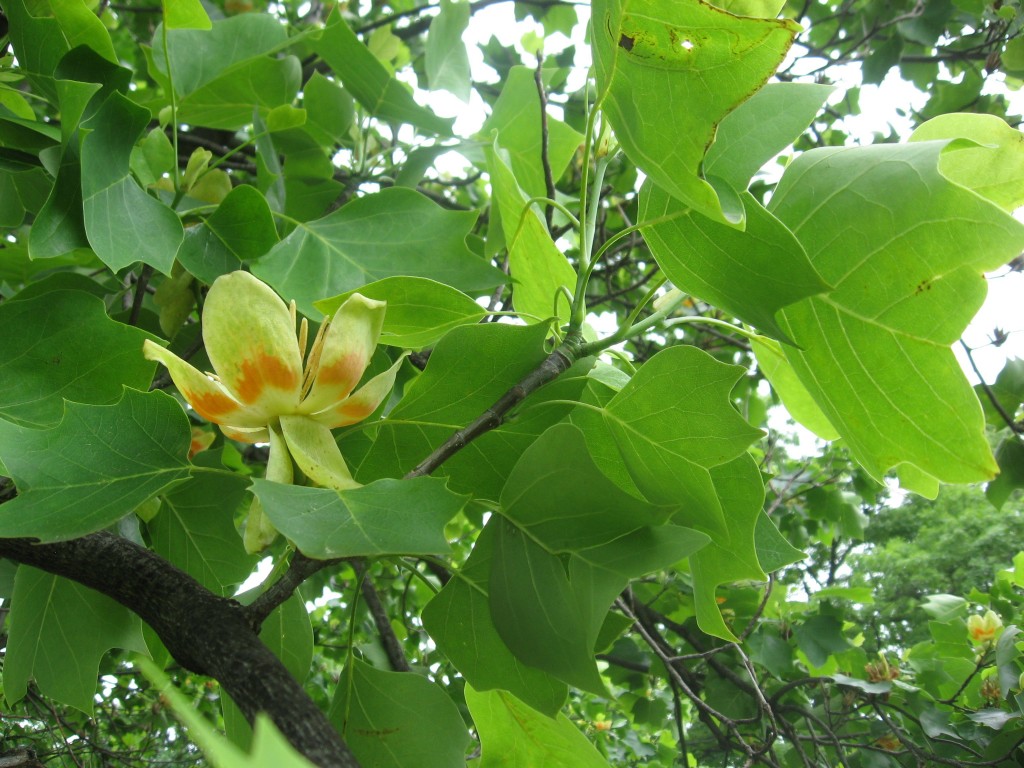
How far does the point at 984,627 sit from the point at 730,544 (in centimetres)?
203

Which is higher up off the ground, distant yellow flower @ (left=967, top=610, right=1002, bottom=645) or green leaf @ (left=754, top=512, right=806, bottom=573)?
Answer: green leaf @ (left=754, top=512, right=806, bottom=573)

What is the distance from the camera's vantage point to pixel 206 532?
1.06 m

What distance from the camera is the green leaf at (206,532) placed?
1052 millimetres

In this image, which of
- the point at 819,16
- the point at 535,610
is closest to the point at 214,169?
the point at 535,610

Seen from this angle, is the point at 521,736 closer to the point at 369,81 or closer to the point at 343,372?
the point at 343,372

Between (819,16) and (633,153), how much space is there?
8.54 feet

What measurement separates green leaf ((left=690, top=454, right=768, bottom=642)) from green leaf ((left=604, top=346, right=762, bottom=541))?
0.03 m

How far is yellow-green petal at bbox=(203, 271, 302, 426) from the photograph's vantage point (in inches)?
28.5

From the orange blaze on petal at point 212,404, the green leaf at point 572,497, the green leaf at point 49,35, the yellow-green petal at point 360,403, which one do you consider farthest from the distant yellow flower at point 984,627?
the green leaf at point 49,35

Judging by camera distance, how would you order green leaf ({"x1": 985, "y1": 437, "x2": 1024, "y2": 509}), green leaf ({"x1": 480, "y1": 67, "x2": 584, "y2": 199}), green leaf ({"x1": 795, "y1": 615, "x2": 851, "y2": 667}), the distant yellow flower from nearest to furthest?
green leaf ({"x1": 480, "y1": 67, "x2": 584, "y2": 199}) < green leaf ({"x1": 985, "y1": 437, "x2": 1024, "y2": 509}) < green leaf ({"x1": 795, "y1": 615, "x2": 851, "y2": 667}) < the distant yellow flower

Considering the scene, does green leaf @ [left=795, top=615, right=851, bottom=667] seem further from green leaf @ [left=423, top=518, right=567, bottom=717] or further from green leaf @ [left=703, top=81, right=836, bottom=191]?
green leaf @ [left=703, top=81, right=836, bottom=191]

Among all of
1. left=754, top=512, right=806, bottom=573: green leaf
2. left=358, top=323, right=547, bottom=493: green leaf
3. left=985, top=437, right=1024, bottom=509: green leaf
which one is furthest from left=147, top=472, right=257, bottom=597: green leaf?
left=985, top=437, right=1024, bottom=509: green leaf

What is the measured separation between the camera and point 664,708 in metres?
2.56

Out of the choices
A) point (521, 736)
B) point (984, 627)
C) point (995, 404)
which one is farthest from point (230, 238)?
point (984, 627)
